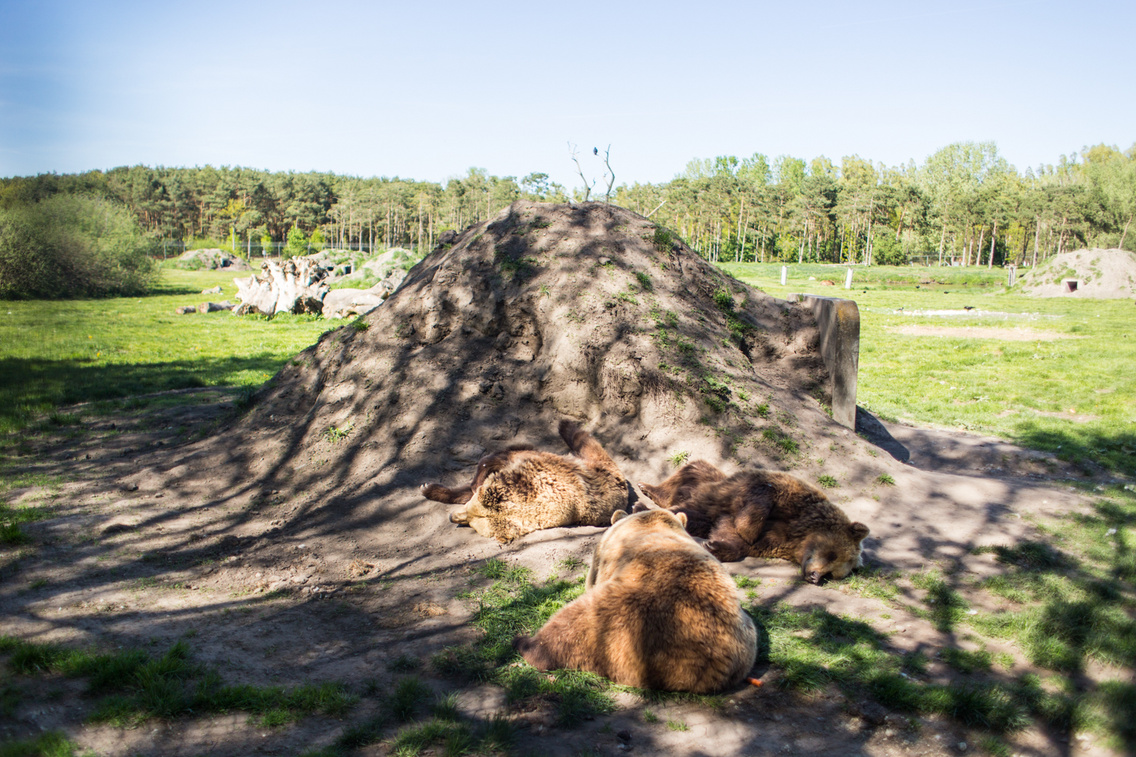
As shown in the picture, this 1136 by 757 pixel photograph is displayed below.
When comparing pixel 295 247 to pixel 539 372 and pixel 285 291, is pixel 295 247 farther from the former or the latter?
pixel 539 372

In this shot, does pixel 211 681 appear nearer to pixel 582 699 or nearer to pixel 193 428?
pixel 582 699

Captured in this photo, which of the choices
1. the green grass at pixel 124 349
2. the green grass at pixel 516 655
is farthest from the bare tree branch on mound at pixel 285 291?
the green grass at pixel 516 655

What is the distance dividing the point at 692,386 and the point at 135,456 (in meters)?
6.92

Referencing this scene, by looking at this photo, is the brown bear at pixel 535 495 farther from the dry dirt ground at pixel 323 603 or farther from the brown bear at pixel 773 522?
the brown bear at pixel 773 522

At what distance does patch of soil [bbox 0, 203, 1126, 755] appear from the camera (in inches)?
142

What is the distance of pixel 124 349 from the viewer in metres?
17.0

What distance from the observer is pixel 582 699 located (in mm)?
3715

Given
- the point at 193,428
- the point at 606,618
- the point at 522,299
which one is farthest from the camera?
the point at 193,428

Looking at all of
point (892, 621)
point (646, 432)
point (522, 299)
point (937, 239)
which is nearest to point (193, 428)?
point (522, 299)

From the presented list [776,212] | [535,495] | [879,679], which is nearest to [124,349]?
[535,495]

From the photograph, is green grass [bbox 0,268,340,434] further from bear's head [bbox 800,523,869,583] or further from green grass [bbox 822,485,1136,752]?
bear's head [bbox 800,523,869,583]

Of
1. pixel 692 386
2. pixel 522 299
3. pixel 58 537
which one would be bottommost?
pixel 58 537

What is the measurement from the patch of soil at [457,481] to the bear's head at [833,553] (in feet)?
0.63

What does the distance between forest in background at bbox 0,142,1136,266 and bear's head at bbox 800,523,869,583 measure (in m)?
49.6
